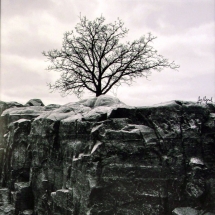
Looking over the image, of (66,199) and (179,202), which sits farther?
(66,199)

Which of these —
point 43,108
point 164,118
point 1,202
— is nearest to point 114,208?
point 164,118

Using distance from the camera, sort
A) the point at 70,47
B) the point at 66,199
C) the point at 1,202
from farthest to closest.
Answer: the point at 70,47
the point at 1,202
the point at 66,199

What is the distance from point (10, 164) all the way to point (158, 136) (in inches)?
299

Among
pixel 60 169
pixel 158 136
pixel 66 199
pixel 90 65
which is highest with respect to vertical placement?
pixel 90 65

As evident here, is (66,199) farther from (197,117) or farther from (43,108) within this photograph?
(43,108)

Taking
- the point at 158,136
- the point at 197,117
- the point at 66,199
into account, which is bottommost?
the point at 66,199

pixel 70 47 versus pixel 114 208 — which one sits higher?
pixel 70 47

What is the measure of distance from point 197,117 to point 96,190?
10.5 feet

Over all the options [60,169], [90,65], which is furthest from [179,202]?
[90,65]

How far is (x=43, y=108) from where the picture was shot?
50.0ft

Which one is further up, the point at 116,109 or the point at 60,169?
the point at 116,109

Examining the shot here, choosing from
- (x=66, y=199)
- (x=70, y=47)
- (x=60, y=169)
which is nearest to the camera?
(x=66, y=199)

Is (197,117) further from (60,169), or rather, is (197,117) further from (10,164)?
(10,164)

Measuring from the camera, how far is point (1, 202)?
1209 centimetres
